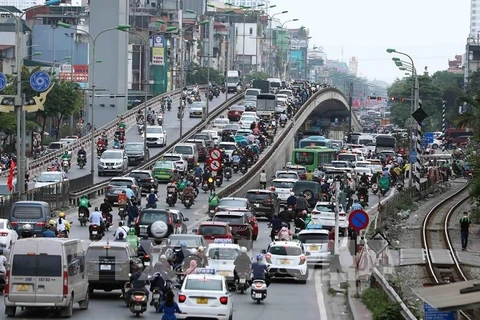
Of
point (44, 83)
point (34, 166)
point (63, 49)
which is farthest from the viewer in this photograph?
point (63, 49)

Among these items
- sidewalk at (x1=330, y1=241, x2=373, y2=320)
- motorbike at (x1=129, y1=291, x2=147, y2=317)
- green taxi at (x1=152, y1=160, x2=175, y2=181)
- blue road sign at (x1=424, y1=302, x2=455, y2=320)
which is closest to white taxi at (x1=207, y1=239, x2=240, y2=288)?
sidewalk at (x1=330, y1=241, x2=373, y2=320)

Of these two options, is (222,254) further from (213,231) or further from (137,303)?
(137,303)

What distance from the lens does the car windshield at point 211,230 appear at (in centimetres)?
4269

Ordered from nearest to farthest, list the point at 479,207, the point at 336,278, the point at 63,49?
the point at 336,278, the point at 479,207, the point at 63,49

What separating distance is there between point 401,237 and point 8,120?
1912 inches

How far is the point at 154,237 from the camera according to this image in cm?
4428

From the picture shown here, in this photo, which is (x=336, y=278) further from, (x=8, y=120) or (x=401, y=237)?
(x=8, y=120)

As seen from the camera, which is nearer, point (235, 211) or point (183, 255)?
point (183, 255)

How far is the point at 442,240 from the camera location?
55656 mm

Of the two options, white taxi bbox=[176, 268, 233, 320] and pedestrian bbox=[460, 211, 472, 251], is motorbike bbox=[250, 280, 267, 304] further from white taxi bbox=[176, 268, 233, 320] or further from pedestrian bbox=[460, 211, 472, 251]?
pedestrian bbox=[460, 211, 472, 251]

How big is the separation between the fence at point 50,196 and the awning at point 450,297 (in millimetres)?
31991

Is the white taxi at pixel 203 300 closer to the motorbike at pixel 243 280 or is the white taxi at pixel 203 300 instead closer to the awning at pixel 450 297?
the motorbike at pixel 243 280

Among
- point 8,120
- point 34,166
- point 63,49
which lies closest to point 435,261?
point 34,166

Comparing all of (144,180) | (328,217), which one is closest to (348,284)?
(328,217)
